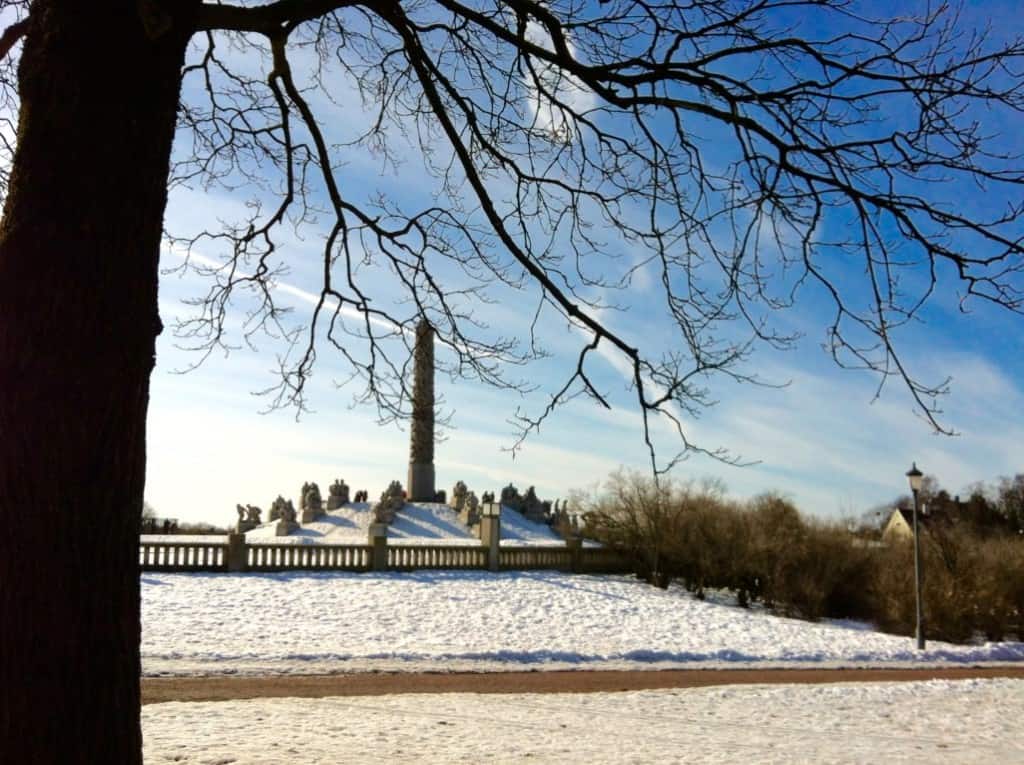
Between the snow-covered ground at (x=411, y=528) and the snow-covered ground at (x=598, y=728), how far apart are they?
78.9ft

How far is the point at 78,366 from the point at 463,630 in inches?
764

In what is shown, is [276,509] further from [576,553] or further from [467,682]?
[467,682]

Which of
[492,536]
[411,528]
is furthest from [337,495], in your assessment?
[492,536]

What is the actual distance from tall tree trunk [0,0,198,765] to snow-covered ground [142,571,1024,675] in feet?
42.5

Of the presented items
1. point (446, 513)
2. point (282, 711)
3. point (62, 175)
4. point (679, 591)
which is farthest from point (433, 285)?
point (446, 513)

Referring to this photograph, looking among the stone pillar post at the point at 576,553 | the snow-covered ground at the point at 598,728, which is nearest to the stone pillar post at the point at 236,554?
the stone pillar post at the point at 576,553

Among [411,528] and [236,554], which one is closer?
[236,554]

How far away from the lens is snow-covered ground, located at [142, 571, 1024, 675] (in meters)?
19.2

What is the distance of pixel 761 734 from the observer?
11930 millimetres

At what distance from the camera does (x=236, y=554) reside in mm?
28391

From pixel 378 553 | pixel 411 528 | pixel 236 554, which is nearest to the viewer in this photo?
pixel 236 554

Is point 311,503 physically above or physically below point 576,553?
above

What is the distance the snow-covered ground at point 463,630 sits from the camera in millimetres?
19188

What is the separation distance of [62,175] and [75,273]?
1.76ft
